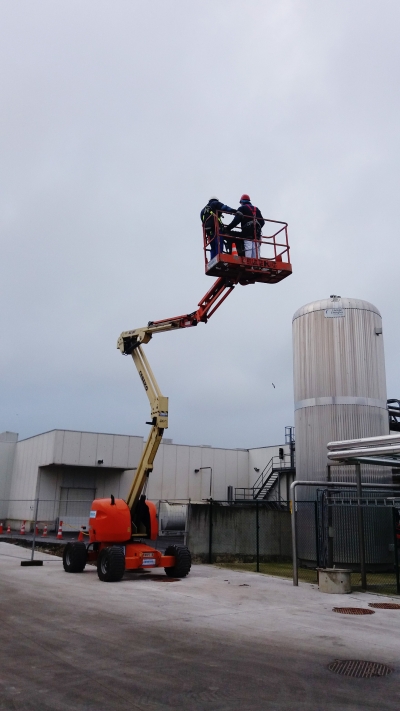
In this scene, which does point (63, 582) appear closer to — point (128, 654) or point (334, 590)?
point (334, 590)

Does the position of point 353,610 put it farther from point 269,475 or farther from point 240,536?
point 269,475

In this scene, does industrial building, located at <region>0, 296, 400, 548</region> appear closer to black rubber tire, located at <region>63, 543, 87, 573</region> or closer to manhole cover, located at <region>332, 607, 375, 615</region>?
black rubber tire, located at <region>63, 543, 87, 573</region>

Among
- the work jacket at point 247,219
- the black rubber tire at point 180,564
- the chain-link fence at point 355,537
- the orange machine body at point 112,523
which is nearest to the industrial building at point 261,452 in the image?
the chain-link fence at point 355,537

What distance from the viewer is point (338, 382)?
1916 centimetres

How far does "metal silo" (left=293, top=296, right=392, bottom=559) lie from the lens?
1883 centimetres

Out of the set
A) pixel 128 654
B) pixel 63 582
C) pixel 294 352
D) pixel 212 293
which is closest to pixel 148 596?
pixel 63 582

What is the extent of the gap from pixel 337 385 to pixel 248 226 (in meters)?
7.00

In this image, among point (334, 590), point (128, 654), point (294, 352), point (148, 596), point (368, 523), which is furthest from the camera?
point (294, 352)

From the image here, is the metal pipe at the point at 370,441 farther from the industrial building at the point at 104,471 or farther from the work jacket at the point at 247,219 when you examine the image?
the industrial building at the point at 104,471

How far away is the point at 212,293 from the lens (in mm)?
15125

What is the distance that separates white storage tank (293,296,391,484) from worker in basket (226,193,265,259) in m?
6.16

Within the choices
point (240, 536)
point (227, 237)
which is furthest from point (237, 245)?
point (240, 536)

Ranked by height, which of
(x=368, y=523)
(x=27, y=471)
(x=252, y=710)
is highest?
(x=27, y=471)

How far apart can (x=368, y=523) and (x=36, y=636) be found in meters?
12.1
